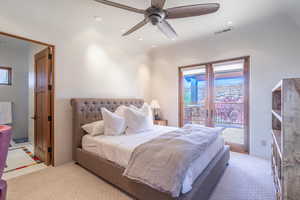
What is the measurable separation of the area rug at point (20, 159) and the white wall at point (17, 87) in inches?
50.4

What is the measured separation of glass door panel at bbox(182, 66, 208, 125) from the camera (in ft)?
13.8

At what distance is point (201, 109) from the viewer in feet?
14.0

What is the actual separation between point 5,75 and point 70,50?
323cm

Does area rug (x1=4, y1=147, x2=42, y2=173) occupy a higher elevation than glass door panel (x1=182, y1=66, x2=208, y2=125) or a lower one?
lower

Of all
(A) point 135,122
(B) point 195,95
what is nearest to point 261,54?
(B) point 195,95

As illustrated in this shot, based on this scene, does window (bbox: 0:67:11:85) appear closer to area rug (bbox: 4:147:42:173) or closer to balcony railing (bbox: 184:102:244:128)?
area rug (bbox: 4:147:42:173)

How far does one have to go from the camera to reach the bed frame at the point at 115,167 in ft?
5.42

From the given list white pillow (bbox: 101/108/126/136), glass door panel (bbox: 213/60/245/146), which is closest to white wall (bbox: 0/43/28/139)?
white pillow (bbox: 101/108/126/136)

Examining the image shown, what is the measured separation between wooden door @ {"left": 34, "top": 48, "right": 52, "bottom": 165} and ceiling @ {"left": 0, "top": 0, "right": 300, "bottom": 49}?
0.64 m

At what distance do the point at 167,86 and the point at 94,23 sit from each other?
2.73 metres

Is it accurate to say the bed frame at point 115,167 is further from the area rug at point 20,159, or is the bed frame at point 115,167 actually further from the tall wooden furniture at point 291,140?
the area rug at point 20,159

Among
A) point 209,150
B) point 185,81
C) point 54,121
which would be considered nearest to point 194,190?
point 209,150

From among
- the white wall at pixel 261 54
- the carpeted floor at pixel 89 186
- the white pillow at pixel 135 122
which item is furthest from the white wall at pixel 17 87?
the white wall at pixel 261 54

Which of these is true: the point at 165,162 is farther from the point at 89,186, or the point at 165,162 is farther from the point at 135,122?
the point at 135,122
